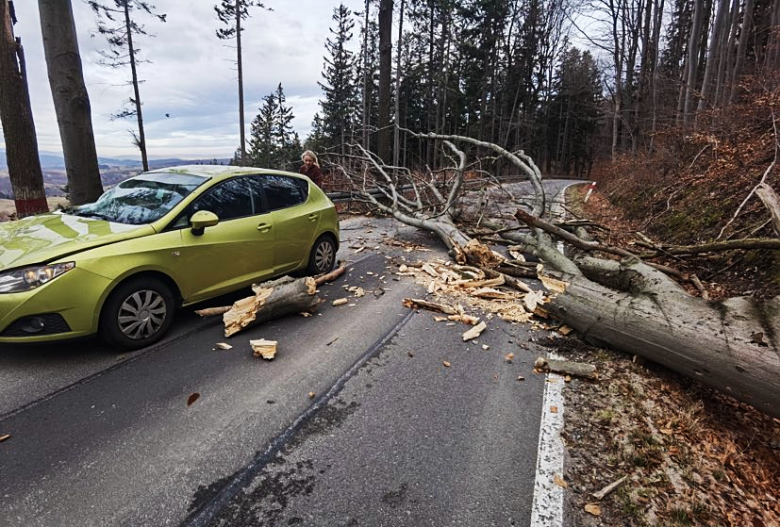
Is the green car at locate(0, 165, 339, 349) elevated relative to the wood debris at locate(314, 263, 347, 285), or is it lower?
elevated

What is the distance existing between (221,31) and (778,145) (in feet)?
88.3

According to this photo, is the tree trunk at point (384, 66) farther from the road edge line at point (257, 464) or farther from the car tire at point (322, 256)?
the road edge line at point (257, 464)

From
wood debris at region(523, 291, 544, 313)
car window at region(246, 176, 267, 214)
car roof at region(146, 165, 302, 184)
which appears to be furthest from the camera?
car window at region(246, 176, 267, 214)

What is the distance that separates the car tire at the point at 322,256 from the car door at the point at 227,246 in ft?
2.92

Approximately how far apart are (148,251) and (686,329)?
489 cm

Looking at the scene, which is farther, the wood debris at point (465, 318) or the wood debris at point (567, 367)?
the wood debris at point (465, 318)

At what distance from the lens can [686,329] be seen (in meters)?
3.34


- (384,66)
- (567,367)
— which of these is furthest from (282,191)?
(384,66)

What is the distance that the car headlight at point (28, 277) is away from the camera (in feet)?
10.6

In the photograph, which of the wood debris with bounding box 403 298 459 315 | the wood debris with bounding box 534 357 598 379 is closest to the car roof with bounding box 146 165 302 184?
the wood debris with bounding box 403 298 459 315

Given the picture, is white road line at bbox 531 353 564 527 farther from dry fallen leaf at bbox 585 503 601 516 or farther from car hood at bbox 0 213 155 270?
car hood at bbox 0 213 155 270

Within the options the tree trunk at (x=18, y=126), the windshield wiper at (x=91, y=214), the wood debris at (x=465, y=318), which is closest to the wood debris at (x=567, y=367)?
the wood debris at (x=465, y=318)

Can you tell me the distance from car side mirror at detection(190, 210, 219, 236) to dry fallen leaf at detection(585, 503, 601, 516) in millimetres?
4063

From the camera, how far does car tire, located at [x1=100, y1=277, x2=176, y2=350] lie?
11.9 ft
